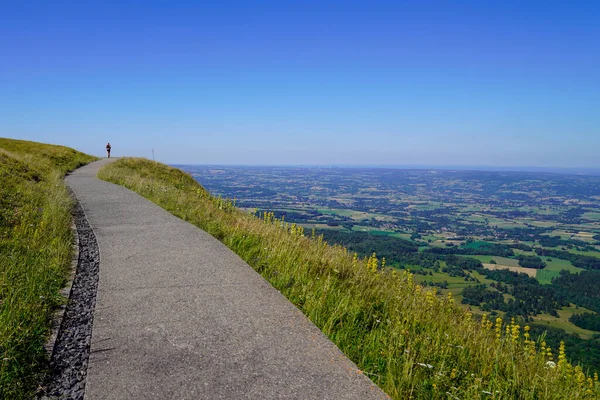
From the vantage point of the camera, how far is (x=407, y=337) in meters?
3.97

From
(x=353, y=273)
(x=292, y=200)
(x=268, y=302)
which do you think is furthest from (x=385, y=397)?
(x=292, y=200)

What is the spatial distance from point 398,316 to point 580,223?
116928 mm

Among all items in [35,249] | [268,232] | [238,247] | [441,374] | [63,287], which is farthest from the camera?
[268,232]

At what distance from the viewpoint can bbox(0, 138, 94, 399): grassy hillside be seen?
2982mm

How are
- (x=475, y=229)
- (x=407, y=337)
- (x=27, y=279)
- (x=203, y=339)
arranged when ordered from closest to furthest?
1. (x=203, y=339)
2. (x=407, y=337)
3. (x=27, y=279)
4. (x=475, y=229)

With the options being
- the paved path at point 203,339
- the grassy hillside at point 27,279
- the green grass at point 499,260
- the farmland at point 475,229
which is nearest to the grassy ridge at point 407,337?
the paved path at point 203,339

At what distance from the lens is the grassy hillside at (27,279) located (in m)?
2.98

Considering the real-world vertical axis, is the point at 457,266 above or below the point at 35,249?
below

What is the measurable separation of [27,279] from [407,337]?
14.4 ft

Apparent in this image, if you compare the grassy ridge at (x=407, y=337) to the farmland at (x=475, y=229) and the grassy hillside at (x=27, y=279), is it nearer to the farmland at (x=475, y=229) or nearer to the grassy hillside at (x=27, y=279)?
the grassy hillside at (x=27, y=279)

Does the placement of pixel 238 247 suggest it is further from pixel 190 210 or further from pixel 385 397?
pixel 385 397

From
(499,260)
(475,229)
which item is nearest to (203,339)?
(499,260)

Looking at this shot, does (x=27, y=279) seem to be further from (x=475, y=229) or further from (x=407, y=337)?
(x=475, y=229)

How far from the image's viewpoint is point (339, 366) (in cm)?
332
